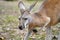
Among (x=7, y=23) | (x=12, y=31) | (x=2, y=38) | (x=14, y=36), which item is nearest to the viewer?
(x=2, y=38)

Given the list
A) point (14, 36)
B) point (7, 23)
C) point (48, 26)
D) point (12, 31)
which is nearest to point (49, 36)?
point (48, 26)

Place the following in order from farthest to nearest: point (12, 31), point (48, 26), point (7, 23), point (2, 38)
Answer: point (7, 23)
point (12, 31)
point (2, 38)
point (48, 26)

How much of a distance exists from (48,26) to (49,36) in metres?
0.31

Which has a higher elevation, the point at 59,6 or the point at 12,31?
the point at 59,6

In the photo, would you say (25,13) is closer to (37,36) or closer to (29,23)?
(29,23)

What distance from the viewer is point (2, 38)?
266 inches

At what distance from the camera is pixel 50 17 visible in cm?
614

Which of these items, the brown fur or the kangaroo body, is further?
the brown fur

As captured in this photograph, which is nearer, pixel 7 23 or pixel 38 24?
pixel 38 24

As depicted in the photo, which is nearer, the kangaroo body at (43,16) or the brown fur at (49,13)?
the kangaroo body at (43,16)

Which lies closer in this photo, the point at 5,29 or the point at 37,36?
the point at 37,36

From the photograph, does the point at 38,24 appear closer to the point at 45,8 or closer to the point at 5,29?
the point at 45,8

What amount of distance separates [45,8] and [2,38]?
1.40m

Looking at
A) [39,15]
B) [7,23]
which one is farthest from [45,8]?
[7,23]
